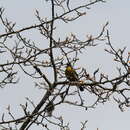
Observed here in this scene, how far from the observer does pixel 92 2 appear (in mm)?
7637

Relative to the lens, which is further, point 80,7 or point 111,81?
point 80,7

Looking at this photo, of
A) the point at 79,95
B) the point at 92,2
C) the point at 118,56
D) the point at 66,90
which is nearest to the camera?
the point at 118,56

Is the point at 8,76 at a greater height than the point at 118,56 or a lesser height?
greater

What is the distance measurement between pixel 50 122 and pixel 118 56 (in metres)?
1.77

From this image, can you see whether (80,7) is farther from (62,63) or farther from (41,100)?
(41,100)

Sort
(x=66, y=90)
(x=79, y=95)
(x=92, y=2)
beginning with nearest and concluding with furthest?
1. (x=66, y=90)
2. (x=79, y=95)
3. (x=92, y=2)

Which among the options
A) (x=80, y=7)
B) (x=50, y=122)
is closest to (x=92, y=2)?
(x=80, y=7)

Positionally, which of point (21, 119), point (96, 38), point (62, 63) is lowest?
point (21, 119)

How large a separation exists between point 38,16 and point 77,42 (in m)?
0.95

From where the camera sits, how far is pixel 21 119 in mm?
6828

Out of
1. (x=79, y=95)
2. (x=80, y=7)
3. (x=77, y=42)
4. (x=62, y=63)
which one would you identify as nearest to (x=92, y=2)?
(x=80, y=7)

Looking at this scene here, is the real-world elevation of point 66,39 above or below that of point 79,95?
above

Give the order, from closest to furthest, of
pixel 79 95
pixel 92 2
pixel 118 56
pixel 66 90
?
pixel 118 56
pixel 66 90
pixel 79 95
pixel 92 2

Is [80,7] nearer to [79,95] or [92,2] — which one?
[92,2]
